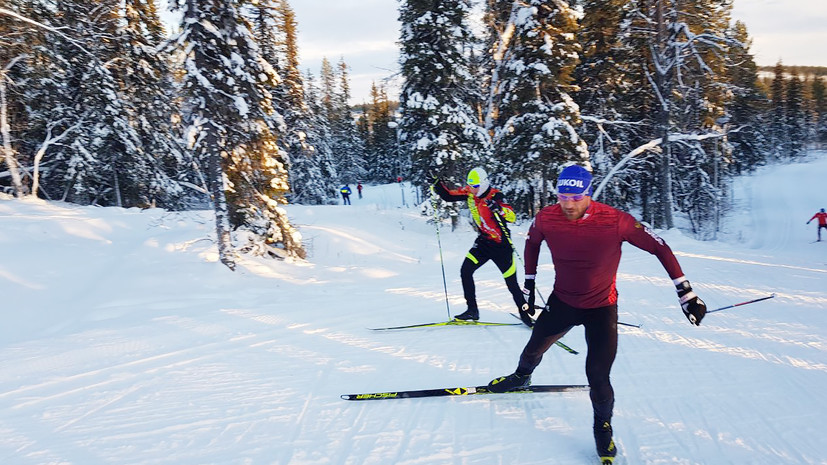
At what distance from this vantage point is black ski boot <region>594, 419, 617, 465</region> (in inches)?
125

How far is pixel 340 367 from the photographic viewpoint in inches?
199

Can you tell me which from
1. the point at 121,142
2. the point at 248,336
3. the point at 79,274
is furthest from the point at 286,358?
the point at 121,142

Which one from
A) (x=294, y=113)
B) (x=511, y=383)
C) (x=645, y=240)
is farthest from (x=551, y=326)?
(x=294, y=113)

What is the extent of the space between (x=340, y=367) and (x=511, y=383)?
2003 millimetres

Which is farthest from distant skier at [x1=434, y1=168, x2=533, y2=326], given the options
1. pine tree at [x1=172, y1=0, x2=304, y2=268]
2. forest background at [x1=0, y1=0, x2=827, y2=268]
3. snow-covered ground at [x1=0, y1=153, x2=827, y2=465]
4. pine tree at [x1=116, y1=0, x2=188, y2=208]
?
pine tree at [x1=116, y1=0, x2=188, y2=208]

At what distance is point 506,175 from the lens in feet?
67.4

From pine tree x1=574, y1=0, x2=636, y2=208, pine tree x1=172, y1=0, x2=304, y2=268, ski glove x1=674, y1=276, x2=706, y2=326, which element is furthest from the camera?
pine tree x1=574, y1=0, x2=636, y2=208

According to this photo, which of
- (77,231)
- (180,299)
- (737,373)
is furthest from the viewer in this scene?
(77,231)

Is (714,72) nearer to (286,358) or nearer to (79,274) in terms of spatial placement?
(286,358)

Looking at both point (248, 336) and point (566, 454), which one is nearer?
point (566, 454)

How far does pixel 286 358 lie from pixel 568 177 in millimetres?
3942

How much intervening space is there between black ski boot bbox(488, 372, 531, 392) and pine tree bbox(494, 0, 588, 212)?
14.2 metres

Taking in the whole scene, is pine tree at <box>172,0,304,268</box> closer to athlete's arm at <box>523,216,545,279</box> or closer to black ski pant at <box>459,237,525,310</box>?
black ski pant at <box>459,237,525,310</box>

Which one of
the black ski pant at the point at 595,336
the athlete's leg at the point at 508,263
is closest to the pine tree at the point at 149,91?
the athlete's leg at the point at 508,263
